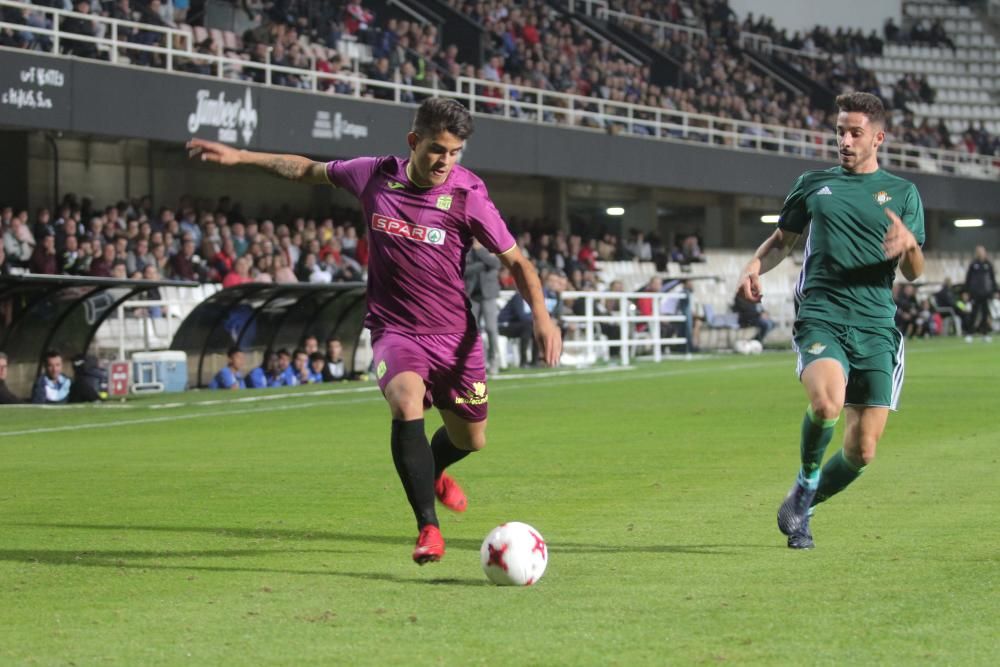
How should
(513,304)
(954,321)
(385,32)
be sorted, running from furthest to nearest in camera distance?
(954,321) < (385,32) < (513,304)

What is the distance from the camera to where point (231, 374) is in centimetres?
2166

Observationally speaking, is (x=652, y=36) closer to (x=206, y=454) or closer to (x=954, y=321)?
(x=954, y=321)

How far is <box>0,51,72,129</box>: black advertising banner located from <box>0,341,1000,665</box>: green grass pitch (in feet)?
35.4

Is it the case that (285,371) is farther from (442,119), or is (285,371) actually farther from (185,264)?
(442,119)

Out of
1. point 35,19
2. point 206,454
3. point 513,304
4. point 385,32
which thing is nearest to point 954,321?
point 385,32

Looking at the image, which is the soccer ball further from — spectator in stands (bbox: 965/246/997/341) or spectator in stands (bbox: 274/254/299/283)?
spectator in stands (bbox: 965/246/997/341)

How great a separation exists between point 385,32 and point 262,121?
6.49 meters

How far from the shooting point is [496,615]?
564 centimetres

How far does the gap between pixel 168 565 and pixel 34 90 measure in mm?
19751

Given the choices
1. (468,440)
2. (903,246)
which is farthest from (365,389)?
(903,246)

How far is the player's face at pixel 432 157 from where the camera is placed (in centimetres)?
698

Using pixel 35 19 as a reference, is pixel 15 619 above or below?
below

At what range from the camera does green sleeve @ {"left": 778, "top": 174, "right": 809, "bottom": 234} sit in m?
7.66

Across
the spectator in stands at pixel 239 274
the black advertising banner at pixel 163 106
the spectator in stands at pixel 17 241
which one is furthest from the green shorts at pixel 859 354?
the black advertising banner at pixel 163 106
